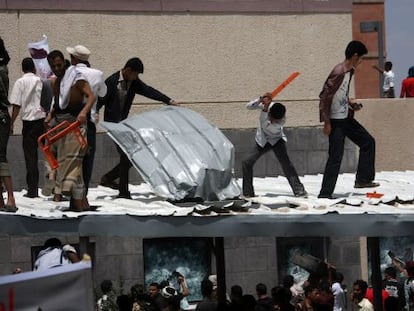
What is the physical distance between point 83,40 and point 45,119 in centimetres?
516

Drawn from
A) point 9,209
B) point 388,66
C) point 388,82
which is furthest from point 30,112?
point 388,66

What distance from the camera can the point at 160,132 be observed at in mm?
13344

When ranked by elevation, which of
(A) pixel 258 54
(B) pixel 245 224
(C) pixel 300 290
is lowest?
(C) pixel 300 290

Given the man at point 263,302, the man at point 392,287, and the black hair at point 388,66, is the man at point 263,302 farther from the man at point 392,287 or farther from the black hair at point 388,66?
the black hair at point 388,66

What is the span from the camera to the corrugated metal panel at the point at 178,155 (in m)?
12.7

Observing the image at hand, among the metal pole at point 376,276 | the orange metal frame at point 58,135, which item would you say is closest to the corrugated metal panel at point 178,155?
the orange metal frame at point 58,135

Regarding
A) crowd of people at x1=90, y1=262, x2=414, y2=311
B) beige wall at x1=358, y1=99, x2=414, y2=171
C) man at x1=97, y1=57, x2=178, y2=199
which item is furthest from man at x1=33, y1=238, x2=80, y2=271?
beige wall at x1=358, y1=99, x2=414, y2=171

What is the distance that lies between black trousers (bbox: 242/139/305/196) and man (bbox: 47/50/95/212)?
6.97 feet

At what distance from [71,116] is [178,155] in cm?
103

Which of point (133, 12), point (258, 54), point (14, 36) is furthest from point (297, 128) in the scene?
point (14, 36)

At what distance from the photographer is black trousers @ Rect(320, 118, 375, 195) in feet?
44.9

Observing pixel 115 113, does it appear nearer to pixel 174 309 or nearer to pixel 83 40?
pixel 174 309

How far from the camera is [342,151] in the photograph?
1380 centimetres

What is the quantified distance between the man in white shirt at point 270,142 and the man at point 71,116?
6.91ft
